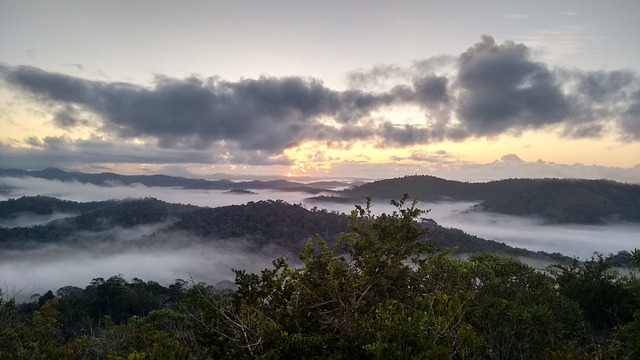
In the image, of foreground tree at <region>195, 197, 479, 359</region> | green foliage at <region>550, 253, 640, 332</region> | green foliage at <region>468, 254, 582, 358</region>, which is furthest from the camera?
green foliage at <region>550, 253, 640, 332</region>

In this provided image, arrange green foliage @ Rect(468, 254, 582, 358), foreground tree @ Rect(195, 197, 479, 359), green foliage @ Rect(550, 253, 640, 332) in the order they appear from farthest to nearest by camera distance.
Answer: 1. green foliage @ Rect(550, 253, 640, 332)
2. green foliage @ Rect(468, 254, 582, 358)
3. foreground tree @ Rect(195, 197, 479, 359)

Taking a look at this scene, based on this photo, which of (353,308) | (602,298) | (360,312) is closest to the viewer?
(353,308)

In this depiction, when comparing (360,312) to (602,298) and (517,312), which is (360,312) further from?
(602,298)

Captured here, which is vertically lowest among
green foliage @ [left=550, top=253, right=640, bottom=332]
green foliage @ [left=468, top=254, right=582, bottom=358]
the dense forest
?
green foliage @ [left=550, top=253, right=640, bottom=332]

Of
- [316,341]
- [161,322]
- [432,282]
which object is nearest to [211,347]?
[316,341]

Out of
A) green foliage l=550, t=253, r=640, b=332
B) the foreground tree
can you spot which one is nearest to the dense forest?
the foreground tree

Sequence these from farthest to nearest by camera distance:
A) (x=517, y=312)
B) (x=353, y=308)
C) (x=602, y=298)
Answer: (x=602, y=298)
(x=517, y=312)
(x=353, y=308)

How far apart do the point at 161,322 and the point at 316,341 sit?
81.5 feet

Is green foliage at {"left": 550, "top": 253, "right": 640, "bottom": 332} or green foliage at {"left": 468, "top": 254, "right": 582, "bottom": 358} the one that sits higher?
green foliage at {"left": 468, "top": 254, "right": 582, "bottom": 358}

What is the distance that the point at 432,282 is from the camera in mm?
7672

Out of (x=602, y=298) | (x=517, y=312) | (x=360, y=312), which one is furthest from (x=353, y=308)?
(x=602, y=298)

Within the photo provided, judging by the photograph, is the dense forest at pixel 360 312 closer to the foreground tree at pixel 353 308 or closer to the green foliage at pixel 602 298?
the foreground tree at pixel 353 308

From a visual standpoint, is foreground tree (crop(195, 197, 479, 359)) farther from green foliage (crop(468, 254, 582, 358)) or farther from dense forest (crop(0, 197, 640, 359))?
green foliage (crop(468, 254, 582, 358))

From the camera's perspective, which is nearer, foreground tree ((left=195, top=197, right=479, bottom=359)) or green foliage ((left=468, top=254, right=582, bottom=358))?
foreground tree ((left=195, top=197, right=479, bottom=359))
